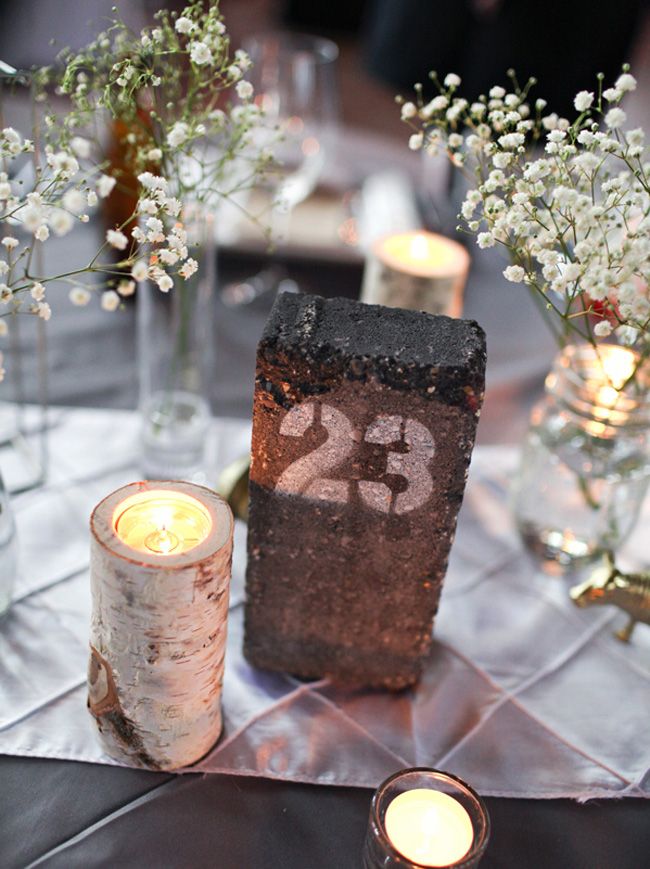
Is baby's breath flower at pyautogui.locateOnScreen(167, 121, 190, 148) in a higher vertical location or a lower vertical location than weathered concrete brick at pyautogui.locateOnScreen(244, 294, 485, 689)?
higher

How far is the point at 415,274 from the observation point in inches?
40.2

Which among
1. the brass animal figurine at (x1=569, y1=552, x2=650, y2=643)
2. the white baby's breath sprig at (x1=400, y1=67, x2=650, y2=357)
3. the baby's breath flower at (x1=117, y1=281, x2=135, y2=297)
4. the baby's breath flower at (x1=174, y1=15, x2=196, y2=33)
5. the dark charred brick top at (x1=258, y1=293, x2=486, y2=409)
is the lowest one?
the brass animal figurine at (x1=569, y1=552, x2=650, y2=643)

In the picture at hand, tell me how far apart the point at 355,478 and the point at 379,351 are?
11cm

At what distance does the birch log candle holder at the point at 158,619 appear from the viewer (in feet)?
2.06

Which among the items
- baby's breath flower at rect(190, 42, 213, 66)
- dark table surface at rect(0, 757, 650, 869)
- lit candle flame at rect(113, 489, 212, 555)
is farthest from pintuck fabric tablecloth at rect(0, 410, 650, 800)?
baby's breath flower at rect(190, 42, 213, 66)

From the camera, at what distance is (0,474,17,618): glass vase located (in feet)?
2.64

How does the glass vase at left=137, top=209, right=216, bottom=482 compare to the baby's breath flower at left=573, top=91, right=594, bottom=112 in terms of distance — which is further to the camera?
the glass vase at left=137, top=209, right=216, bottom=482

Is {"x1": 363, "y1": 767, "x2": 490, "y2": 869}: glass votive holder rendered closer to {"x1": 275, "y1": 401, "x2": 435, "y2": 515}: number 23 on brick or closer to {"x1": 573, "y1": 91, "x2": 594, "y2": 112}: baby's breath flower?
{"x1": 275, "y1": 401, "x2": 435, "y2": 515}: number 23 on brick

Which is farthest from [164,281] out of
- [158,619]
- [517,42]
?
[517,42]

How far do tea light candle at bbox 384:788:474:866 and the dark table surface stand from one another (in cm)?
7

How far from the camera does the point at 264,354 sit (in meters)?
0.67

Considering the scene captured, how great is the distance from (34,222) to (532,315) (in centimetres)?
98

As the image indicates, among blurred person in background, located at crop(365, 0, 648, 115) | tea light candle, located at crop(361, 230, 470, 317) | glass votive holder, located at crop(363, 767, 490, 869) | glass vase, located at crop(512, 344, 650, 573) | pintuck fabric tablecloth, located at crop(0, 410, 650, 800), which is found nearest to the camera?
glass votive holder, located at crop(363, 767, 490, 869)

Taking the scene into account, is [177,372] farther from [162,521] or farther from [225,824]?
[225,824]
